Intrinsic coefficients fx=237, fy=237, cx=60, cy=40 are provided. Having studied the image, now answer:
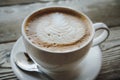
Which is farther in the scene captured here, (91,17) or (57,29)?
(91,17)

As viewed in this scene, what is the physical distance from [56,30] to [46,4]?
0.89 ft

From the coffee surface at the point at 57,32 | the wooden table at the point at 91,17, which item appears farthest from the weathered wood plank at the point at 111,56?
the coffee surface at the point at 57,32

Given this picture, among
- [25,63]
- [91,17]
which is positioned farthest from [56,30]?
[91,17]

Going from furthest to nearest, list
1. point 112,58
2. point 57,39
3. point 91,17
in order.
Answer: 1. point 91,17
2. point 112,58
3. point 57,39

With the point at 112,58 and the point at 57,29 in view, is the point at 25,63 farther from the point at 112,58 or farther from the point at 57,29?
the point at 112,58

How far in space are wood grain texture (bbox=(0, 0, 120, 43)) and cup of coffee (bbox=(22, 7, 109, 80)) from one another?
0.14 meters

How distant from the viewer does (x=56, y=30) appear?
21.3 inches

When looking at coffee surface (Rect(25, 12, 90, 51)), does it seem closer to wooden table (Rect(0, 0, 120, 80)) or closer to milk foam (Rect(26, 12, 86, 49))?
milk foam (Rect(26, 12, 86, 49))

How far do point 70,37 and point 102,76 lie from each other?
14cm

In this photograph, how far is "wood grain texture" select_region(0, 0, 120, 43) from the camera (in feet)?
2.26

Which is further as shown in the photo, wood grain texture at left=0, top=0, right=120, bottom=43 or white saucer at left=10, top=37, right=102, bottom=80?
wood grain texture at left=0, top=0, right=120, bottom=43

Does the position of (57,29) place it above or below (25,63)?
above

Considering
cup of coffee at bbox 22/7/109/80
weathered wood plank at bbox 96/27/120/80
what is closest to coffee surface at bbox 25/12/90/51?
cup of coffee at bbox 22/7/109/80

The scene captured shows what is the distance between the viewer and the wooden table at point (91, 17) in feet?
2.00
